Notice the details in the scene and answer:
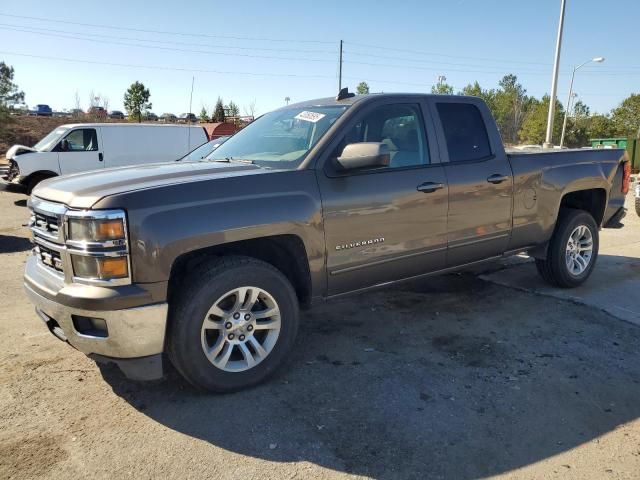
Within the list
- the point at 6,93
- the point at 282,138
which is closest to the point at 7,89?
the point at 6,93

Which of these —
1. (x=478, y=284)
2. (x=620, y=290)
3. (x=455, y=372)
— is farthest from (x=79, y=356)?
(x=620, y=290)

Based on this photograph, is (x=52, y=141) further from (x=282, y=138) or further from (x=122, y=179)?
(x=122, y=179)

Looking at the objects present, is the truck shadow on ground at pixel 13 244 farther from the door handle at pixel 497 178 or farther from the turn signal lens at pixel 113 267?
the door handle at pixel 497 178

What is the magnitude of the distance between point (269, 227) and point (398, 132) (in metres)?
1.52

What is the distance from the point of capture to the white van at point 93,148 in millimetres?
12500

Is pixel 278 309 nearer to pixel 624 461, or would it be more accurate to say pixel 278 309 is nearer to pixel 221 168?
pixel 221 168

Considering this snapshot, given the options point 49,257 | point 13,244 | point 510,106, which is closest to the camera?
point 49,257

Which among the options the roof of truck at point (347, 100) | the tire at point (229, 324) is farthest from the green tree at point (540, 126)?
the tire at point (229, 324)

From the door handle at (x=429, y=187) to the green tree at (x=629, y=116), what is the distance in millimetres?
51202

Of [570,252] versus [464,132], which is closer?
[464,132]

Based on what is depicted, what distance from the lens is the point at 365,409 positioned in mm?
3162

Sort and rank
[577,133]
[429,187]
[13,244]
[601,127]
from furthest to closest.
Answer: [577,133] < [601,127] < [13,244] < [429,187]

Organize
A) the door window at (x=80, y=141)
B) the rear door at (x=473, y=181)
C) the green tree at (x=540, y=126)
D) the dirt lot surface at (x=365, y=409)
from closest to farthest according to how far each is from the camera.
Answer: the dirt lot surface at (x=365, y=409)
the rear door at (x=473, y=181)
the door window at (x=80, y=141)
the green tree at (x=540, y=126)

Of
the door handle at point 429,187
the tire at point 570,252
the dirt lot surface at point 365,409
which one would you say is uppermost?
the door handle at point 429,187
